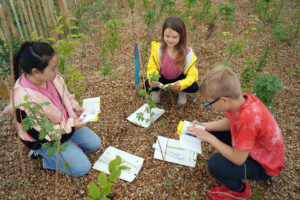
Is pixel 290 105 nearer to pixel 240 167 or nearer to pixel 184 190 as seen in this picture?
pixel 240 167

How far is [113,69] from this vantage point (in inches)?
135

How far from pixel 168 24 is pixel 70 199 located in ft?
7.04

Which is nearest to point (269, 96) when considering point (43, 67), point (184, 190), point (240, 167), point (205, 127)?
point (205, 127)

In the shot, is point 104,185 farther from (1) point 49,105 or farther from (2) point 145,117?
(2) point 145,117

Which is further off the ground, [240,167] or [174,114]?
[240,167]

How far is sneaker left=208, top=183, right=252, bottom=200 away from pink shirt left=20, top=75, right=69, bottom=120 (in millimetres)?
1656

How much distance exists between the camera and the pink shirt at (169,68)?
2615 millimetres

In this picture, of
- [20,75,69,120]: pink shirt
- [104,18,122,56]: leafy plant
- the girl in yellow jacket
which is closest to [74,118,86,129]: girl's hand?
[20,75,69,120]: pink shirt

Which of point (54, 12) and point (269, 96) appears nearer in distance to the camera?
point (269, 96)

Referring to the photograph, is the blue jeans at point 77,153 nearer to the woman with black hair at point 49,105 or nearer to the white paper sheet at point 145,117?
the woman with black hair at point 49,105

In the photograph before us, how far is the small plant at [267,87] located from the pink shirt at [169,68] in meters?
0.98

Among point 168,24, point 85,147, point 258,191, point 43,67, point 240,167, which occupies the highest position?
point 168,24

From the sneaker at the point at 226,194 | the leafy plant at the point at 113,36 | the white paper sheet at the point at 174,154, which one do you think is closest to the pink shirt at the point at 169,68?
the white paper sheet at the point at 174,154

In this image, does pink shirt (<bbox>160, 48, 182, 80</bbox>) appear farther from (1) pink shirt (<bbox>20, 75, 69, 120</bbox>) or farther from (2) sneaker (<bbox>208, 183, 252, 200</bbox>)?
(2) sneaker (<bbox>208, 183, 252, 200</bbox>)
